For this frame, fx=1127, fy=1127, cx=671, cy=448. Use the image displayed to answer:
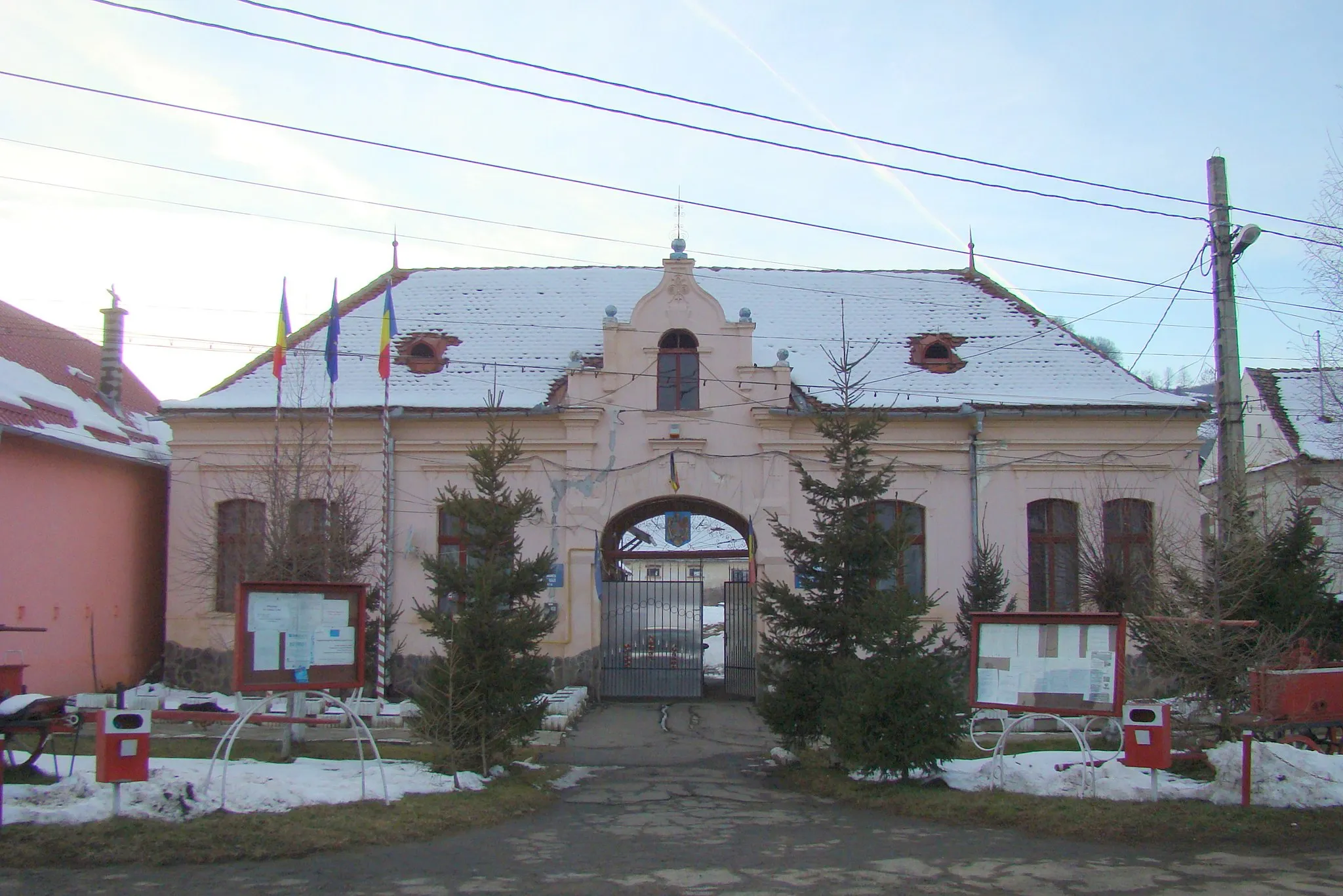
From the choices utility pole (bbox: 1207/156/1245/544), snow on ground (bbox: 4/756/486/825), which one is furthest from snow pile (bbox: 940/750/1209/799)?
snow on ground (bbox: 4/756/486/825)

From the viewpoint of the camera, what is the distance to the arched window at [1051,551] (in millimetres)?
21828

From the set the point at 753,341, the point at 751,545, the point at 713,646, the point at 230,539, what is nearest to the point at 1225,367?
the point at 751,545

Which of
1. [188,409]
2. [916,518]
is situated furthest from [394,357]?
[916,518]

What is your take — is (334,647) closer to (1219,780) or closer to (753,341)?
(1219,780)

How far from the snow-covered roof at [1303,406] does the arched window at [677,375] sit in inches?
604

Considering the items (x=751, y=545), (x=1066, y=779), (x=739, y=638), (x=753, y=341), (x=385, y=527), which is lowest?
(x=1066, y=779)

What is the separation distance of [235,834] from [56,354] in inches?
745

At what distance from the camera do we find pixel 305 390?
75.7 feet

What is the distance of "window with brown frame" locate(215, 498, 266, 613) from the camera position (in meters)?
21.6

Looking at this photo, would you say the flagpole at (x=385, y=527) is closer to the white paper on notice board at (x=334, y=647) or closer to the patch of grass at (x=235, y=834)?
the white paper on notice board at (x=334, y=647)

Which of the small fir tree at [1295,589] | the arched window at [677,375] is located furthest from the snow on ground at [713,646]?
the small fir tree at [1295,589]

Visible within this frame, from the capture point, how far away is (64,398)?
22.0 meters

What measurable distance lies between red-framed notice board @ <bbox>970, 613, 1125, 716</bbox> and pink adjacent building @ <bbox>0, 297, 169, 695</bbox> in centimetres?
1522

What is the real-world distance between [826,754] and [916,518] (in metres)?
8.53
